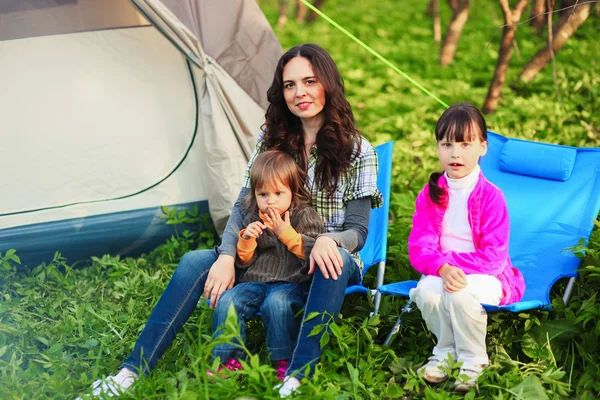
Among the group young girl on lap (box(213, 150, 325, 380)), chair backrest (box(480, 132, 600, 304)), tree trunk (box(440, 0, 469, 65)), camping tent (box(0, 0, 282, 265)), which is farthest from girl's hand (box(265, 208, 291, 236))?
tree trunk (box(440, 0, 469, 65))

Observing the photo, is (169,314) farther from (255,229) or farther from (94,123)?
(94,123)

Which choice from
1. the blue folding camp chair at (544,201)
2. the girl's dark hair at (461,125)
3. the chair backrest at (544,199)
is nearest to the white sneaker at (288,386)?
the blue folding camp chair at (544,201)

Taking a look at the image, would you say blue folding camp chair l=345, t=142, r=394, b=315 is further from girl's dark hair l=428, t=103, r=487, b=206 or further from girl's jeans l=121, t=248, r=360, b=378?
girl's dark hair l=428, t=103, r=487, b=206

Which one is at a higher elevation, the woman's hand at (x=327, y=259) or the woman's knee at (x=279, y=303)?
the woman's hand at (x=327, y=259)

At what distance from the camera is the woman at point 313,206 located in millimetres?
2504

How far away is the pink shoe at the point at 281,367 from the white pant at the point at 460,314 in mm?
522

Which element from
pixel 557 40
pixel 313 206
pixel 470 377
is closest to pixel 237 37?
pixel 313 206

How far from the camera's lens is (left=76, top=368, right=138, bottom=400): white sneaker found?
242cm

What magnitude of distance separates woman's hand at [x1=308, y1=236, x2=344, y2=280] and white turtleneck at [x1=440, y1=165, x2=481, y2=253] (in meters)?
0.48

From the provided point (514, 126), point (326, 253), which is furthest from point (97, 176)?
point (514, 126)

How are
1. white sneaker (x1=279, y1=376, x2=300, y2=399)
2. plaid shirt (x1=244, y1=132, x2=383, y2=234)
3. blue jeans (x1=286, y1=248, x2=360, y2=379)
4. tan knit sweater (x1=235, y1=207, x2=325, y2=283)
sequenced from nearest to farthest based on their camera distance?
white sneaker (x1=279, y1=376, x2=300, y2=399) → blue jeans (x1=286, y1=248, x2=360, y2=379) → tan knit sweater (x1=235, y1=207, x2=325, y2=283) → plaid shirt (x1=244, y1=132, x2=383, y2=234)

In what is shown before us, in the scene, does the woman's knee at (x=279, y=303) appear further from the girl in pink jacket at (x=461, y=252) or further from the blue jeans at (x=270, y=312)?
the girl in pink jacket at (x=461, y=252)

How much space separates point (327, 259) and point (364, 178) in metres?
0.46

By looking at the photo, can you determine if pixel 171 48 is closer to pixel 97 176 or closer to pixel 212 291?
pixel 97 176
